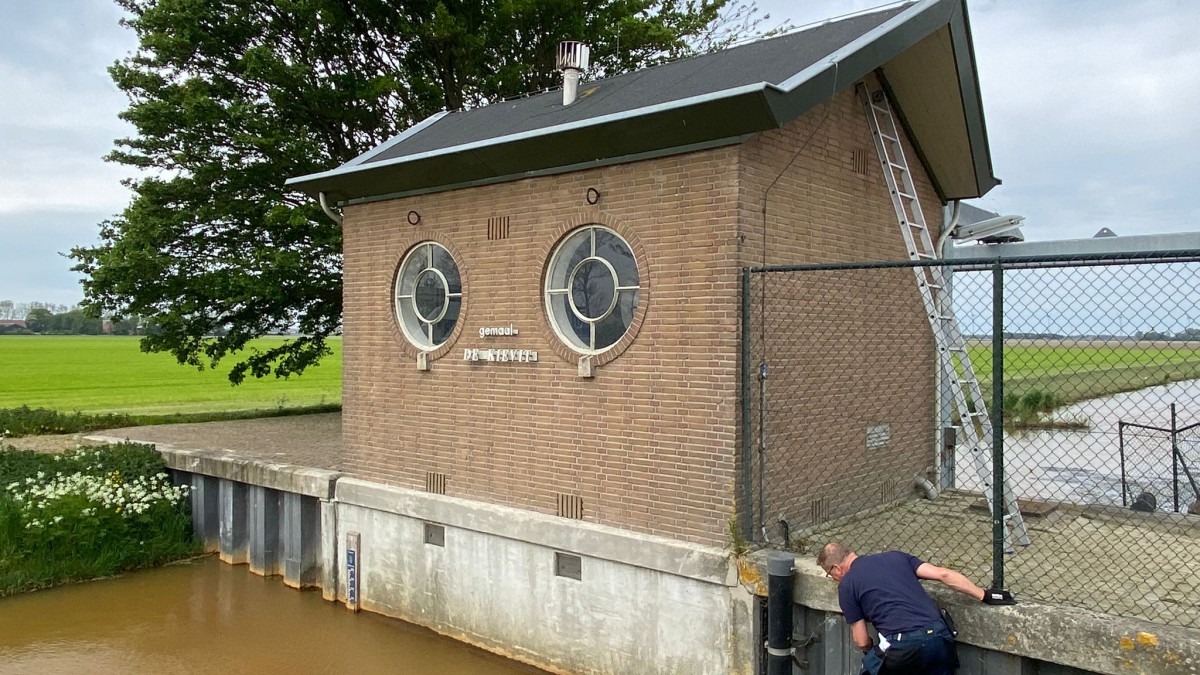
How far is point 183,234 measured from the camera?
1680 cm

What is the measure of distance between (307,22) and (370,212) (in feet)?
30.6

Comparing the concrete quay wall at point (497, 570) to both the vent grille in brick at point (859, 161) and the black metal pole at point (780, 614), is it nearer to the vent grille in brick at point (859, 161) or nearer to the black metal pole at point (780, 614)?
the black metal pole at point (780, 614)

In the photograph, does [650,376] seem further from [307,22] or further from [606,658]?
[307,22]

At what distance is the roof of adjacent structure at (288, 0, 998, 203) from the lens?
6.44 metres

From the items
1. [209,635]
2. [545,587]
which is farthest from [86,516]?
[545,587]

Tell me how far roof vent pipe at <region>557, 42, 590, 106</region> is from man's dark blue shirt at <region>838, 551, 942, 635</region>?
19.9 ft

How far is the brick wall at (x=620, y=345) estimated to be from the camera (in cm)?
665

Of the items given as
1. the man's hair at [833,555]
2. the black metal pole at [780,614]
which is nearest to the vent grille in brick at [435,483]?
the black metal pole at [780,614]

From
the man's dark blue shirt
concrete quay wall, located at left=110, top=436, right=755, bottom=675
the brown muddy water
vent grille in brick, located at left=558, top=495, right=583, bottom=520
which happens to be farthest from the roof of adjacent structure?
the brown muddy water

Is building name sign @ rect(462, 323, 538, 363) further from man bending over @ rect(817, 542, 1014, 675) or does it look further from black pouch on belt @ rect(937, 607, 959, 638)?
black pouch on belt @ rect(937, 607, 959, 638)

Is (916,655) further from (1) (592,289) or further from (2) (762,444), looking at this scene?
(1) (592,289)

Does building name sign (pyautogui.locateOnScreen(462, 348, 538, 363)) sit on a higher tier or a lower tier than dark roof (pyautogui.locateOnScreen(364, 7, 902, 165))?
lower

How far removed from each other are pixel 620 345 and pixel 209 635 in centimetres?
564

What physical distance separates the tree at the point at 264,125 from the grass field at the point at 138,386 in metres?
8.45
